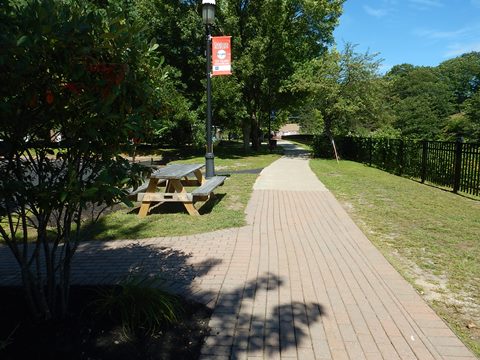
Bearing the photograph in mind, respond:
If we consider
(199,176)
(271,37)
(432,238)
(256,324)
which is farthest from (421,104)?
(256,324)

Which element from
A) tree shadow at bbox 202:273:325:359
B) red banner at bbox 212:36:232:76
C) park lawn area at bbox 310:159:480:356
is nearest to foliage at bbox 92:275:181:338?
tree shadow at bbox 202:273:325:359

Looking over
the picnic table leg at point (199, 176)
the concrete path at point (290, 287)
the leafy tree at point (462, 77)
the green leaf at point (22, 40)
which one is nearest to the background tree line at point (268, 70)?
the picnic table leg at point (199, 176)

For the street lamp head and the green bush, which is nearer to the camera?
the street lamp head

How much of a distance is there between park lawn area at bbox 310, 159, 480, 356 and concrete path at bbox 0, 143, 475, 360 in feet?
0.64

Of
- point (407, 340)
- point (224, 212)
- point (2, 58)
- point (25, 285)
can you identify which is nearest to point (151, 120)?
point (2, 58)

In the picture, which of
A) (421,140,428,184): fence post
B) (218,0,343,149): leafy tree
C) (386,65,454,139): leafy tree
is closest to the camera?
(421,140,428,184): fence post

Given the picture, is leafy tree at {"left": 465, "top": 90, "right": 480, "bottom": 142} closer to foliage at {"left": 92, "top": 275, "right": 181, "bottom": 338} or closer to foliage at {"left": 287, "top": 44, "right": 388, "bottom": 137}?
foliage at {"left": 287, "top": 44, "right": 388, "bottom": 137}

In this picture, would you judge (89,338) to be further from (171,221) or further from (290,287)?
(171,221)

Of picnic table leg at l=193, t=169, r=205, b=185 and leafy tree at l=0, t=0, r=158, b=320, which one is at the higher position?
leafy tree at l=0, t=0, r=158, b=320

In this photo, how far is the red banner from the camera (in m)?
10.2

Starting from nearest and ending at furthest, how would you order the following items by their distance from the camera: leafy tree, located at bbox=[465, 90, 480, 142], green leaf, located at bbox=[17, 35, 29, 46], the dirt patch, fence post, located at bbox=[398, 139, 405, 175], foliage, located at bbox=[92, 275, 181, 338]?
1. green leaf, located at bbox=[17, 35, 29, 46]
2. foliage, located at bbox=[92, 275, 181, 338]
3. the dirt patch
4. fence post, located at bbox=[398, 139, 405, 175]
5. leafy tree, located at bbox=[465, 90, 480, 142]

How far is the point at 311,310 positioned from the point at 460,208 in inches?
238

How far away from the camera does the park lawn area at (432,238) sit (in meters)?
3.60

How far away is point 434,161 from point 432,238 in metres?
6.84
